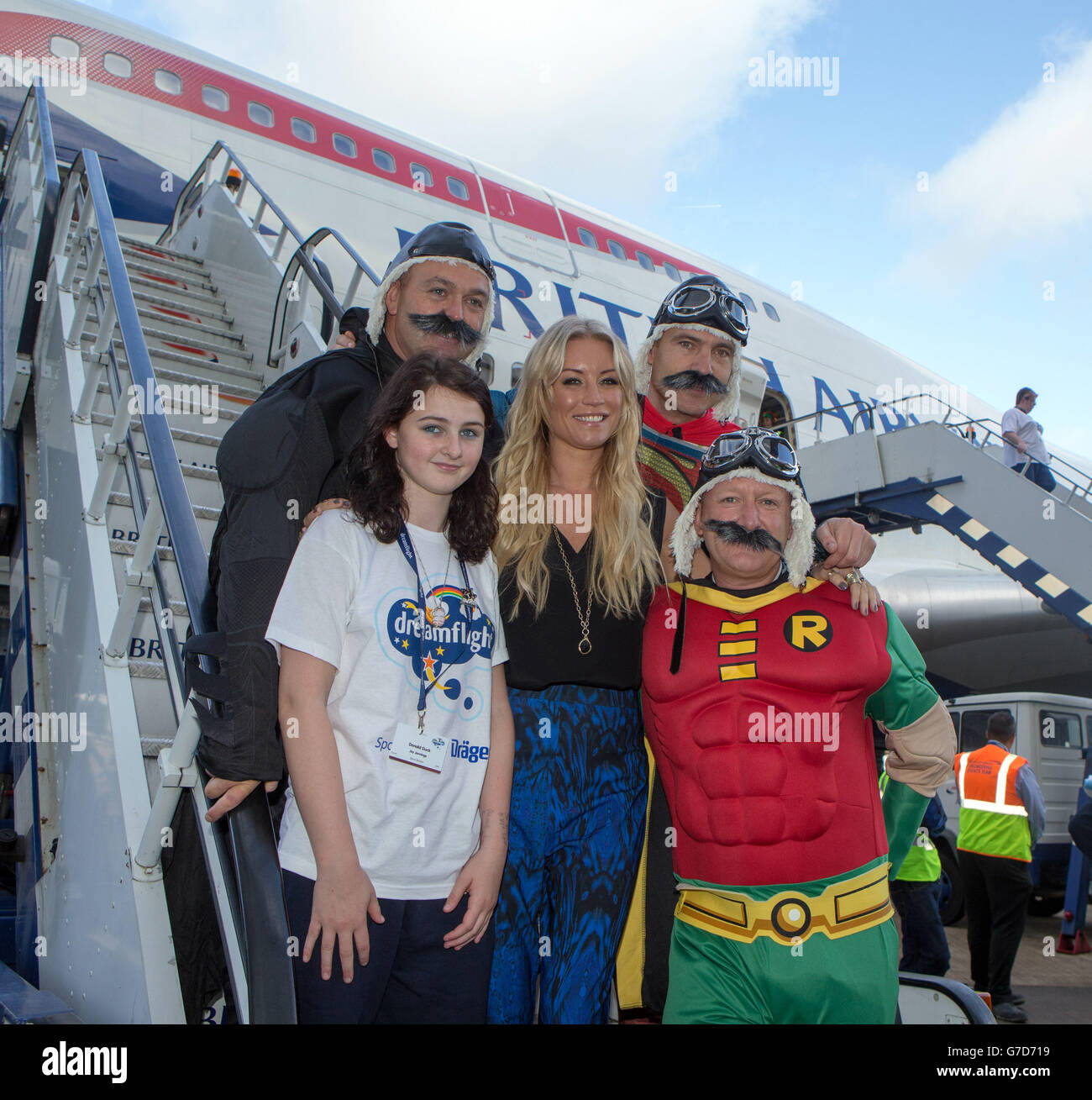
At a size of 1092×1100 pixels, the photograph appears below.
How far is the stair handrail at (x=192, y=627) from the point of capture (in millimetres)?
1536

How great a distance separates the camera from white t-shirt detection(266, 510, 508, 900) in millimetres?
1730

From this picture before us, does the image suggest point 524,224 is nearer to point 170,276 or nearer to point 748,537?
point 170,276

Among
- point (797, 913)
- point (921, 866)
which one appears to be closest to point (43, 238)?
point (797, 913)

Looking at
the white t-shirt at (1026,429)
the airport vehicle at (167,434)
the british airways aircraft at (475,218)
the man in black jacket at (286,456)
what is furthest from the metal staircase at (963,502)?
the man in black jacket at (286,456)

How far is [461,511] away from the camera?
208 cm

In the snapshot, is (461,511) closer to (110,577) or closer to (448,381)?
(448,381)

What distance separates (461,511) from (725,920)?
107cm

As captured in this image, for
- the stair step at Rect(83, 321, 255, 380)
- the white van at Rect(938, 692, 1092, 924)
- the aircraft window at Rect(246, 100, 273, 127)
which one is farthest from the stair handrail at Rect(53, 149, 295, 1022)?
the white van at Rect(938, 692, 1092, 924)

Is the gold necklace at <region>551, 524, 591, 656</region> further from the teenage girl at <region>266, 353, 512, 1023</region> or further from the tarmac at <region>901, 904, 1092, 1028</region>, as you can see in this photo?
the tarmac at <region>901, 904, 1092, 1028</region>

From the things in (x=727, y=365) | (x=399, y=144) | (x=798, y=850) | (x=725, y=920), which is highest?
(x=399, y=144)

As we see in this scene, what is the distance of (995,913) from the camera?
6723 mm

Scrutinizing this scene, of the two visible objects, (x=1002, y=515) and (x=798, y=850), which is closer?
(x=798, y=850)

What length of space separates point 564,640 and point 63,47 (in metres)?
8.71

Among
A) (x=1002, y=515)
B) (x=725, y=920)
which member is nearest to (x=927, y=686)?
(x=725, y=920)
